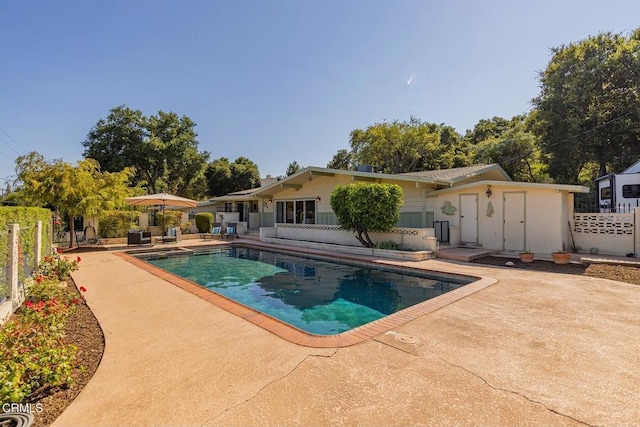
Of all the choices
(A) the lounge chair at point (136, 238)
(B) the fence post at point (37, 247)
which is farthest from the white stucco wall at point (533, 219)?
(A) the lounge chair at point (136, 238)

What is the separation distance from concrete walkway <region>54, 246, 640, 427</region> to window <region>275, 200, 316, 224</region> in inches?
502

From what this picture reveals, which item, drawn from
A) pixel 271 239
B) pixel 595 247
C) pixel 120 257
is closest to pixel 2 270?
pixel 120 257

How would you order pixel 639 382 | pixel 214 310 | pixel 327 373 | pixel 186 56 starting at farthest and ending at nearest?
pixel 186 56, pixel 214 310, pixel 327 373, pixel 639 382

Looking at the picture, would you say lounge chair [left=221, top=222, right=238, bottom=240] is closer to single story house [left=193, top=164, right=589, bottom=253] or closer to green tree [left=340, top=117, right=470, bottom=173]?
single story house [left=193, top=164, right=589, bottom=253]

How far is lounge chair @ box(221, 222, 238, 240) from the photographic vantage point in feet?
62.7

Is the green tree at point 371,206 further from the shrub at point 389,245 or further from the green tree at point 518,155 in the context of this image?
the green tree at point 518,155

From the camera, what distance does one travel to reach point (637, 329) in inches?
169

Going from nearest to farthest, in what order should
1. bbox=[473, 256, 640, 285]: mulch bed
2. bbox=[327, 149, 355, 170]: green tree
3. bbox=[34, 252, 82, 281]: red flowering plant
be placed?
bbox=[34, 252, 82, 281]: red flowering plant
bbox=[473, 256, 640, 285]: mulch bed
bbox=[327, 149, 355, 170]: green tree

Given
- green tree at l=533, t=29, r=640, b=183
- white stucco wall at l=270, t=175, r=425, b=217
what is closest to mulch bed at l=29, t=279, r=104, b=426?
white stucco wall at l=270, t=175, r=425, b=217

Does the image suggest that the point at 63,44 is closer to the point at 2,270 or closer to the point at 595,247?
the point at 2,270

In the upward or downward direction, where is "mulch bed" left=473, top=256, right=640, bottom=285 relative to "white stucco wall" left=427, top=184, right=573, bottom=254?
downward

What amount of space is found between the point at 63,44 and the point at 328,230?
508 inches

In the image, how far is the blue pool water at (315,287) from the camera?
252 inches

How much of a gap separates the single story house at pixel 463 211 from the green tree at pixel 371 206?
0.70 meters
